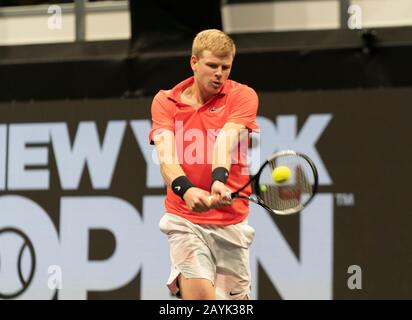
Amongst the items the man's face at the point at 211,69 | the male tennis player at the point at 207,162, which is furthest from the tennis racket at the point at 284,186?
the man's face at the point at 211,69

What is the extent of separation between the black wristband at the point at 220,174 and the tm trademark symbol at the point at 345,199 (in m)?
2.87

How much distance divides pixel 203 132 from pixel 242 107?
0.26 metres

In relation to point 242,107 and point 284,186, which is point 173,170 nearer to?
point 242,107

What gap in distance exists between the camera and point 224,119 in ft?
19.4

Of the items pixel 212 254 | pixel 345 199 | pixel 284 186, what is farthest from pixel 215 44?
pixel 345 199

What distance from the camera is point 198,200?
17.9ft

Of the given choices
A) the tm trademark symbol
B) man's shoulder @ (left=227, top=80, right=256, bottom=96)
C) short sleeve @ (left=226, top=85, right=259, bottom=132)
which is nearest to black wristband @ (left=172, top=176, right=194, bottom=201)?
short sleeve @ (left=226, top=85, right=259, bottom=132)

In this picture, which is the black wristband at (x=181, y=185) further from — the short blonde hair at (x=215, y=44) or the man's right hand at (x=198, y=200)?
the short blonde hair at (x=215, y=44)

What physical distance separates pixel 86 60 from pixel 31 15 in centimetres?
77

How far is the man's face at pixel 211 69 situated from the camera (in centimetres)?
572

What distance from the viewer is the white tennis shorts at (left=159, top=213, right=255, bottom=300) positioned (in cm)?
585

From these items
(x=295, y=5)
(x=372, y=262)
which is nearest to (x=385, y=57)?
(x=295, y=5)

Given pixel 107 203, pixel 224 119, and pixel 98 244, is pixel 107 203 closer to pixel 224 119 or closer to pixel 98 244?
pixel 98 244

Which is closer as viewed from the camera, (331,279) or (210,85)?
(210,85)
